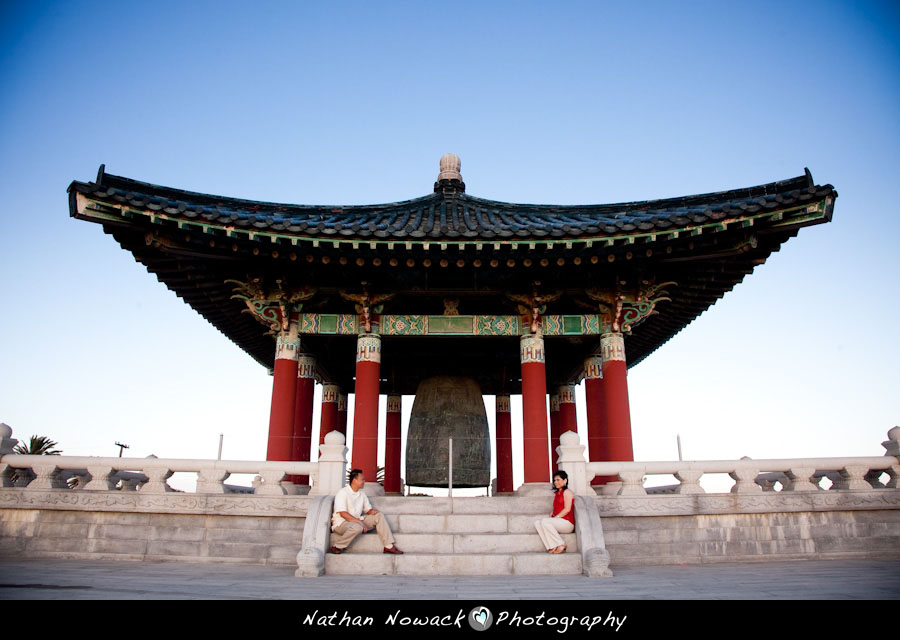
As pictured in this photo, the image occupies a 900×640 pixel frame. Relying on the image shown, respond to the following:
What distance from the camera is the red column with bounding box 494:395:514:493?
1853 cm

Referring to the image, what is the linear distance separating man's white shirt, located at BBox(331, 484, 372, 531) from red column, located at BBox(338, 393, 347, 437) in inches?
375

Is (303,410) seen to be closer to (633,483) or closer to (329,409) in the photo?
(329,409)

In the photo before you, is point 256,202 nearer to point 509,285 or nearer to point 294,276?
point 294,276

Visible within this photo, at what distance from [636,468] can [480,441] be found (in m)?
5.16

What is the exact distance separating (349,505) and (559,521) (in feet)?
10.5

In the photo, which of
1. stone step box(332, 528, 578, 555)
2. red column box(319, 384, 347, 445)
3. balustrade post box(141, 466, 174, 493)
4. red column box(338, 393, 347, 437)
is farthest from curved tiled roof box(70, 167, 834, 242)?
red column box(338, 393, 347, 437)

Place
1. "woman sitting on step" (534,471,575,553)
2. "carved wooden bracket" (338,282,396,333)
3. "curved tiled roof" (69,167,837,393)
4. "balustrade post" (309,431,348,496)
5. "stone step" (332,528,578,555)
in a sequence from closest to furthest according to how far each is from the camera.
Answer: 1. "woman sitting on step" (534,471,575,553)
2. "stone step" (332,528,578,555)
3. "balustrade post" (309,431,348,496)
4. "curved tiled roof" (69,167,837,393)
5. "carved wooden bracket" (338,282,396,333)

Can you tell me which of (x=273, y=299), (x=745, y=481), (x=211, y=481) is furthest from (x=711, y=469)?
(x=273, y=299)

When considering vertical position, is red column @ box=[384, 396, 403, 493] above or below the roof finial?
below

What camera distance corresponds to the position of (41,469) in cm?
1037

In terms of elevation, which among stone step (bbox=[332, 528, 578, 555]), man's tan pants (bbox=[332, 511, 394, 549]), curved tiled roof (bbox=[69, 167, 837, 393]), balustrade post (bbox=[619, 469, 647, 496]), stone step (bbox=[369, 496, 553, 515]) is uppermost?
curved tiled roof (bbox=[69, 167, 837, 393])

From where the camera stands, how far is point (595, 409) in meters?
15.0

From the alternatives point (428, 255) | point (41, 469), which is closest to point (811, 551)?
Answer: point (428, 255)
